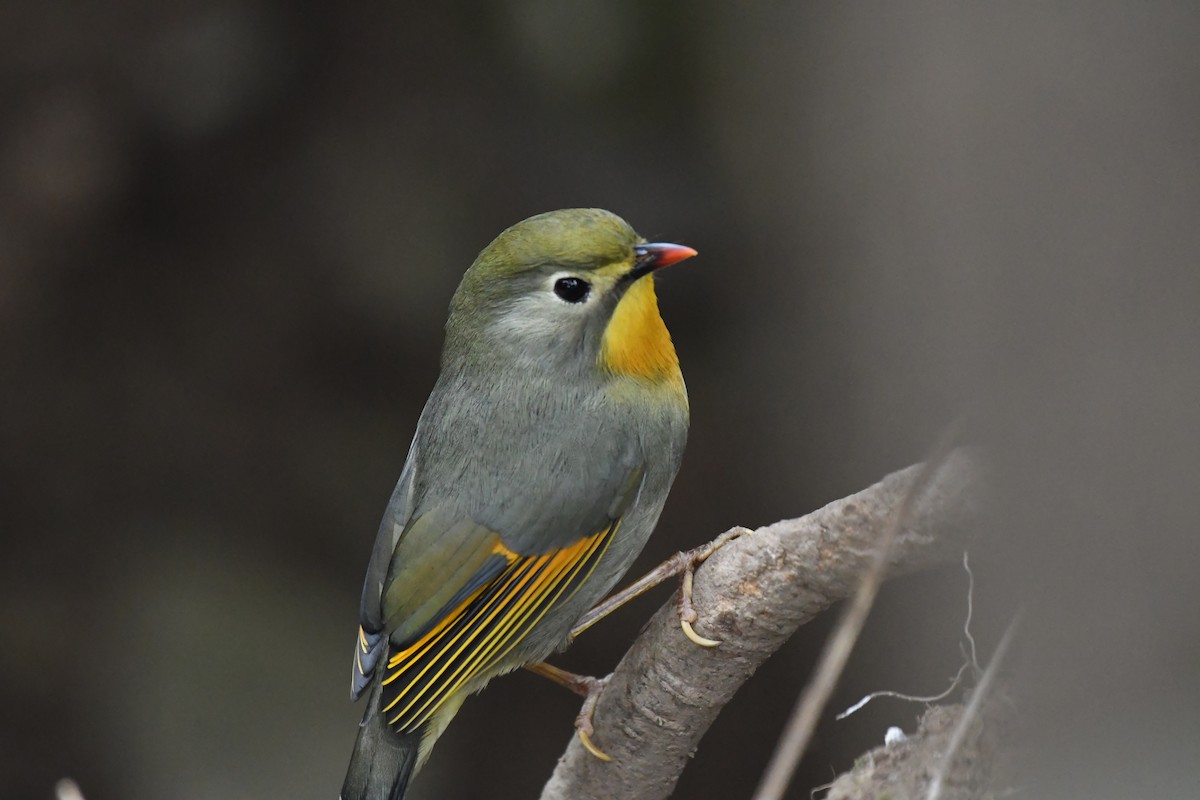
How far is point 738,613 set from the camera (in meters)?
2.80

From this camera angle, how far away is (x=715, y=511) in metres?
5.42

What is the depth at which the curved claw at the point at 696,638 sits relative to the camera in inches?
112

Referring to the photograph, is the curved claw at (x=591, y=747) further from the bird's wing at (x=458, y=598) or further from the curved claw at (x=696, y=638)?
the curved claw at (x=696, y=638)

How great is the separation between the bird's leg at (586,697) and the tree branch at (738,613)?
0.03 m

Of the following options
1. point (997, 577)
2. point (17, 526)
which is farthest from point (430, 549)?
point (17, 526)

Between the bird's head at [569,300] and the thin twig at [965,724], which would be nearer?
the thin twig at [965,724]

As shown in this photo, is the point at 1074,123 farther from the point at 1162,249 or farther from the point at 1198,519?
the point at 1198,519

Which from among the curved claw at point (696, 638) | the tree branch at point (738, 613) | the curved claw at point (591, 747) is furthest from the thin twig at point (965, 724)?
the curved claw at point (591, 747)

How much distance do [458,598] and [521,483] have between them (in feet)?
1.05

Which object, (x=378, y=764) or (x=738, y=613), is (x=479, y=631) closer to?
(x=378, y=764)

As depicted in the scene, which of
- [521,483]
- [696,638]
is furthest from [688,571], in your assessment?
[521,483]

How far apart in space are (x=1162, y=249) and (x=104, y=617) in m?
4.73

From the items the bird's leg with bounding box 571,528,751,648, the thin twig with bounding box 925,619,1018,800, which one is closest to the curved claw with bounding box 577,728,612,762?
the bird's leg with bounding box 571,528,751,648

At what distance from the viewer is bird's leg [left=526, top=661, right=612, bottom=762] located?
327 centimetres
